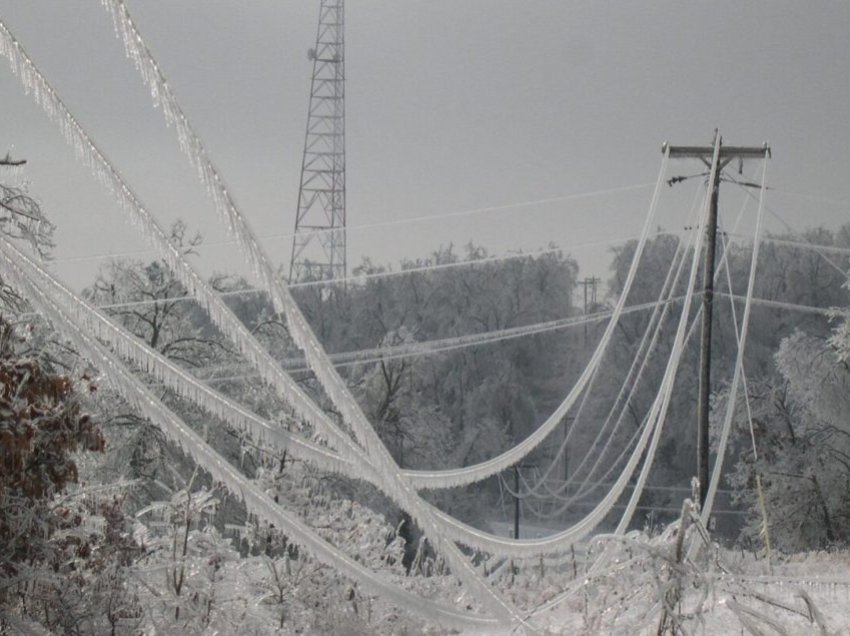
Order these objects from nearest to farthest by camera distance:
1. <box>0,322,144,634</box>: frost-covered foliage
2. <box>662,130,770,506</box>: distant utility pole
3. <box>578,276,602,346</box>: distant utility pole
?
1. <box>0,322,144,634</box>: frost-covered foliage
2. <box>662,130,770,506</box>: distant utility pole
3. <box>578,276,602,346</box>: distant utility pole

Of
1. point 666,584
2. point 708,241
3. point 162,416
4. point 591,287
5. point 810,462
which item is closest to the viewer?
point 162,416

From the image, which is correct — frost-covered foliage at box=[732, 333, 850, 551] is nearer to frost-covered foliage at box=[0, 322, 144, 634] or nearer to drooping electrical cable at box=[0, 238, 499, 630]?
frost-covered foliage at box=[0, 322, 144, 634]

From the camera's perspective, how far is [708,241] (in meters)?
13.6

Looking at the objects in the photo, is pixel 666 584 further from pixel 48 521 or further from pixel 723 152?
pixel 723 152

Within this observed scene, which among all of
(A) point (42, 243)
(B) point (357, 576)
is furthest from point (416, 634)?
(A) point (42, 243)

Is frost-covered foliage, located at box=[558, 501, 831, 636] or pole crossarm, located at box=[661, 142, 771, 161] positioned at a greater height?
pole crossarm, located at box=[661, 142, 771, 161]

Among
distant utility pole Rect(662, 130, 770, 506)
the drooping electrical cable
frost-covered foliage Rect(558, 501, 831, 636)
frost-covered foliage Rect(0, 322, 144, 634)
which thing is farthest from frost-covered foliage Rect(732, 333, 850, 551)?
the drooping electrical cable

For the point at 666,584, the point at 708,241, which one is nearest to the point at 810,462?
the point at 708,241

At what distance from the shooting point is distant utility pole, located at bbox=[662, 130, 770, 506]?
44.2ft

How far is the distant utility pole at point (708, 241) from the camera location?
13.5 meters

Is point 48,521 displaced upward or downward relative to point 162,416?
downward

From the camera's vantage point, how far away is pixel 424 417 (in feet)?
121

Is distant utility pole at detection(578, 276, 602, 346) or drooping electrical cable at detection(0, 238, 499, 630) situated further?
distant utility pole at detection(578, 276, 602, 346)

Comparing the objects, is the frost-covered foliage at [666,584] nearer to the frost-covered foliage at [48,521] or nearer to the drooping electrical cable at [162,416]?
the drooping electrical cable at [162,416]
